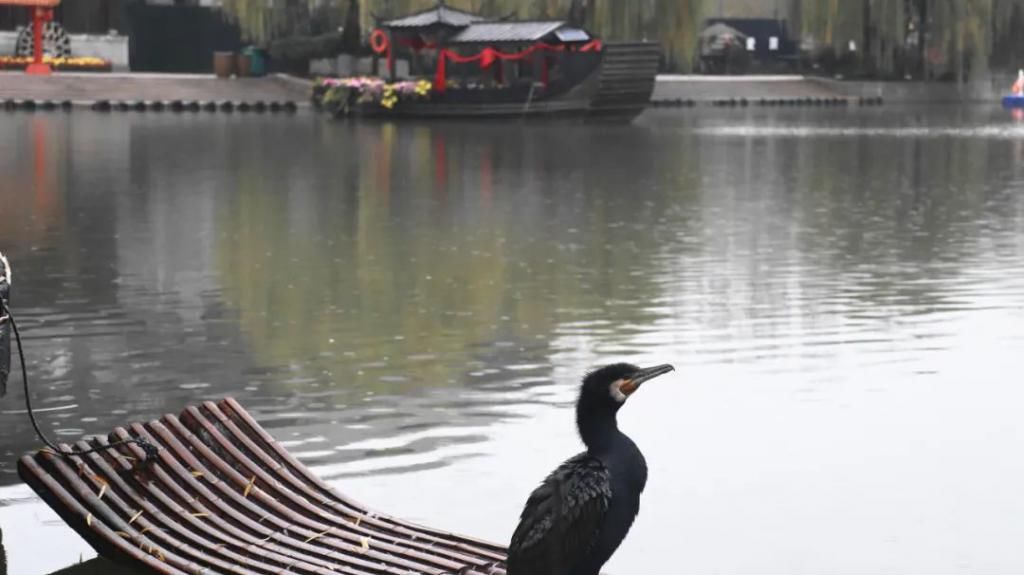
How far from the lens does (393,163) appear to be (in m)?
34.6

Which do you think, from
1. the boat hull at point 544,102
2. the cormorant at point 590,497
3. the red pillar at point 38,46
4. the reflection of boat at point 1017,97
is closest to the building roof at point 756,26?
the reflection of boat at point 1017,97

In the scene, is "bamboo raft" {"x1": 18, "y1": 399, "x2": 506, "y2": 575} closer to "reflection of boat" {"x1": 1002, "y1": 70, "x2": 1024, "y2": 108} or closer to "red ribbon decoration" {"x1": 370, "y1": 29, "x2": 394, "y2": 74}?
"red ribbon decoration" {"x1": 370, "y1": 29, "x2": 394, "y2": 74}

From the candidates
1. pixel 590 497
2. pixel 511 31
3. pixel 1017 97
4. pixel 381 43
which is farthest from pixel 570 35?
pixel 590 497

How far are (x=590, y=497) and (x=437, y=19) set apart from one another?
166ft

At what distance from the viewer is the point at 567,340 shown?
13.4m

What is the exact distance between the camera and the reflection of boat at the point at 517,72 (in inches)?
2163

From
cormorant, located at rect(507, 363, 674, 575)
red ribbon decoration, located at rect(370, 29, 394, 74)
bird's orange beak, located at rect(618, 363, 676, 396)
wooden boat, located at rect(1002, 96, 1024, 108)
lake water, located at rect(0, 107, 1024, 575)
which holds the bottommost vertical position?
wooden boat, located at rect(1002, 96, 1024, 108)

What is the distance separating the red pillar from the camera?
60906mm

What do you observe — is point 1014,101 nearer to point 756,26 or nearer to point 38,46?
point 756,26

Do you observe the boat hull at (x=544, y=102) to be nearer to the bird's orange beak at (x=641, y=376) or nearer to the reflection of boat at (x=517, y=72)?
the reflection of boat at (x=517, y=72)

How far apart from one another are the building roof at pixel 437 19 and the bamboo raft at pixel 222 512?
48035mm

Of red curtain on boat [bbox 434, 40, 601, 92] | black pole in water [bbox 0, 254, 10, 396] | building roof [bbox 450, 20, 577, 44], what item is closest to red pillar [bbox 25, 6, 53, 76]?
red curtain on boat [bbox 434, 40, 601, 92]

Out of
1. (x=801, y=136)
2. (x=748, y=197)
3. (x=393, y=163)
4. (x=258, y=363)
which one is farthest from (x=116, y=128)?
(x=258, y=363)

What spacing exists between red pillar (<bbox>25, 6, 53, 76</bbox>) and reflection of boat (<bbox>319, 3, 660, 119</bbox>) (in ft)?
31.0
